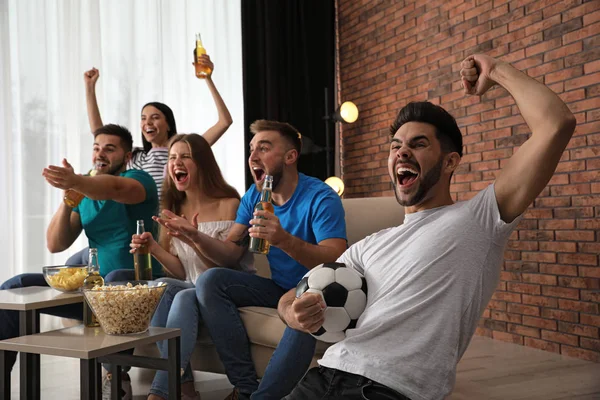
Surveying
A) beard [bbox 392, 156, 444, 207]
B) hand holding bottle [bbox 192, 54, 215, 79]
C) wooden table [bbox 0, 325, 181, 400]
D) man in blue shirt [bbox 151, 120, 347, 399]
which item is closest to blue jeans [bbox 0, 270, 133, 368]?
man in blue shirt [bbox 151, 120, 347, 399]

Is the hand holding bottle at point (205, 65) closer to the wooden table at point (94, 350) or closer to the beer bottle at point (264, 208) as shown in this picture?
the beer bottle at point (264, 208)

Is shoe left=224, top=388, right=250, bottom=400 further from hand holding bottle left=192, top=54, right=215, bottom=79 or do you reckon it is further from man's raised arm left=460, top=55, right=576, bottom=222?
hand holding bottle left=192, top=54, right=215, bottom=79

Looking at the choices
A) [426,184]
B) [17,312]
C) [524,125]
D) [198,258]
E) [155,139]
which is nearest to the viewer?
[426,184]

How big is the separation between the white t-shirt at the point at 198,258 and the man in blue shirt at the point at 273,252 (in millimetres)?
75

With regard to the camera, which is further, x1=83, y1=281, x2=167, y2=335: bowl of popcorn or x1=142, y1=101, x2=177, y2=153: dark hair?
x1=142, y1=101, x2=177, y2=153: dark hair

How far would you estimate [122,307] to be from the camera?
1.73m

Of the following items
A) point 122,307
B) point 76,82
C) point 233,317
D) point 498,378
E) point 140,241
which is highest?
point 76,82

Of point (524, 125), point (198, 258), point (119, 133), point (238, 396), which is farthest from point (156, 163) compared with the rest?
point (524, 125)

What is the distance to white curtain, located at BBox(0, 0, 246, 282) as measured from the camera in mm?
4320

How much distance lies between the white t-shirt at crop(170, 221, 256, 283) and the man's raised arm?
156 centimetres

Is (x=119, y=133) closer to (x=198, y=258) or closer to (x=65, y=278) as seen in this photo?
(x=198, y=258)

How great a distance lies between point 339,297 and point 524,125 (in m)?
2.63

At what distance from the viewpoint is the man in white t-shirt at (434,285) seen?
1.28 metres

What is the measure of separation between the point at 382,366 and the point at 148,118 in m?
2.79
